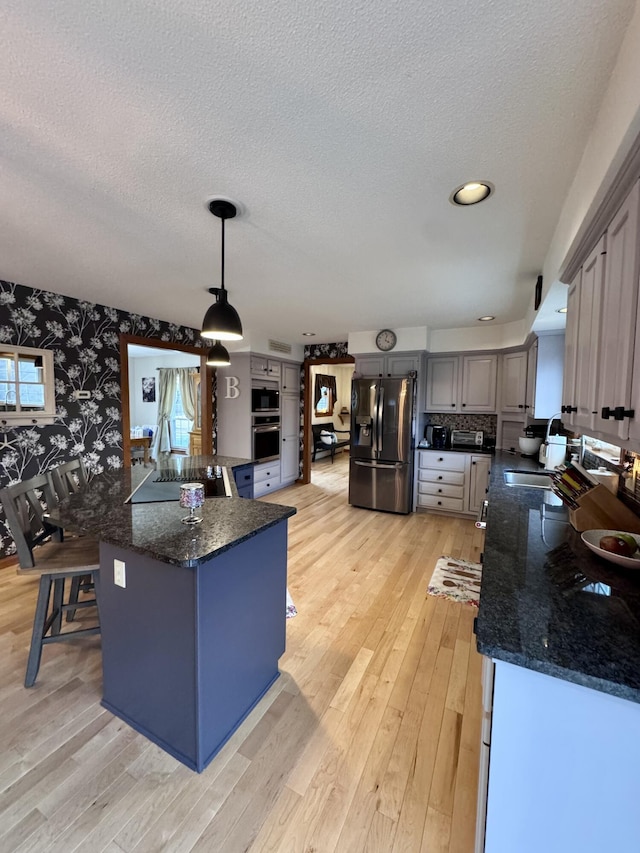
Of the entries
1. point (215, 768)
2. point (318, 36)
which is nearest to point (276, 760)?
point (215, 768)

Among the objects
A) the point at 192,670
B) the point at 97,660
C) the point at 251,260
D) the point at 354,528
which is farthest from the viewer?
the point at 354,528

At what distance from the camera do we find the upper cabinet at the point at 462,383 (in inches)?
172

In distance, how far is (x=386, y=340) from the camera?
4641 millimetres

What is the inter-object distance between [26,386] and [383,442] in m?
3.82

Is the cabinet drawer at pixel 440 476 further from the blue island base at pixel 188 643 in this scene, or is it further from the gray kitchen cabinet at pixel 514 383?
the blue island base at pixel 188 643

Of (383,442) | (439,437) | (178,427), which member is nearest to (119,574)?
(383,442)

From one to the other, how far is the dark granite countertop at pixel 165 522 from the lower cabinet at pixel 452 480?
3078 millimetres

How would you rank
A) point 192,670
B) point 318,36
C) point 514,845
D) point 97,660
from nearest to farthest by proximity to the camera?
point 514,845 → point 318,36 → point 192,670 → point 97,660

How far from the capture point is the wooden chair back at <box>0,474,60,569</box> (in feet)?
5.38

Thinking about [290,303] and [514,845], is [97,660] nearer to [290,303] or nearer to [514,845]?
[514,845]

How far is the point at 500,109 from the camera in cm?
119

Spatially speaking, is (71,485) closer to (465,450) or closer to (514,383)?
(465,450)

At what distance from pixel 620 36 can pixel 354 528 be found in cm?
388

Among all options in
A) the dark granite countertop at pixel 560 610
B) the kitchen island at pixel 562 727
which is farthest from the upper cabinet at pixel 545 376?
the kitchen island at pixel 562 727
